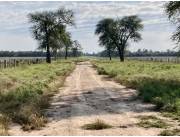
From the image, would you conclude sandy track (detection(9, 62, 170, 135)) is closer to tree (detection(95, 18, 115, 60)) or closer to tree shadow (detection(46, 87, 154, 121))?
tree shadow (detection(46, 87, 154, 121))

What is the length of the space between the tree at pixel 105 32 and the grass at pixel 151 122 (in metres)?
95.7

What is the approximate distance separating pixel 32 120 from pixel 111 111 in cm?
339

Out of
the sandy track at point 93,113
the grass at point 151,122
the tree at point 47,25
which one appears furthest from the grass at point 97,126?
the tree at point 47,25

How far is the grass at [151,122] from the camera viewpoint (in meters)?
13.0

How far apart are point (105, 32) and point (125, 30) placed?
5.17 meters

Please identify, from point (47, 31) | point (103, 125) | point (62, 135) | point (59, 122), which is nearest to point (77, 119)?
point (59, 122)

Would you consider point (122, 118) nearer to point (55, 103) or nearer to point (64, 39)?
point (55, 103)

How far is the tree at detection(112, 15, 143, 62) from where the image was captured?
10775 centimetres

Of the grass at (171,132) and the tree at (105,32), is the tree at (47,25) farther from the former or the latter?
the grass at (171,132)

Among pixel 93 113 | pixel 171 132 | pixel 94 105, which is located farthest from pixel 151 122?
pixel 94 105

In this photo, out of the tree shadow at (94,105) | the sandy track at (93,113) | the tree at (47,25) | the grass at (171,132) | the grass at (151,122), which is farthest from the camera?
the tree at (47,25)

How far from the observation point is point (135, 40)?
108 m

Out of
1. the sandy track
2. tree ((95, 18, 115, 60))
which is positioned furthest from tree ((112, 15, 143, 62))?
→ the sandy track

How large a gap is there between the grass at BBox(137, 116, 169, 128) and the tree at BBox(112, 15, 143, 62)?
93389 millimetres
